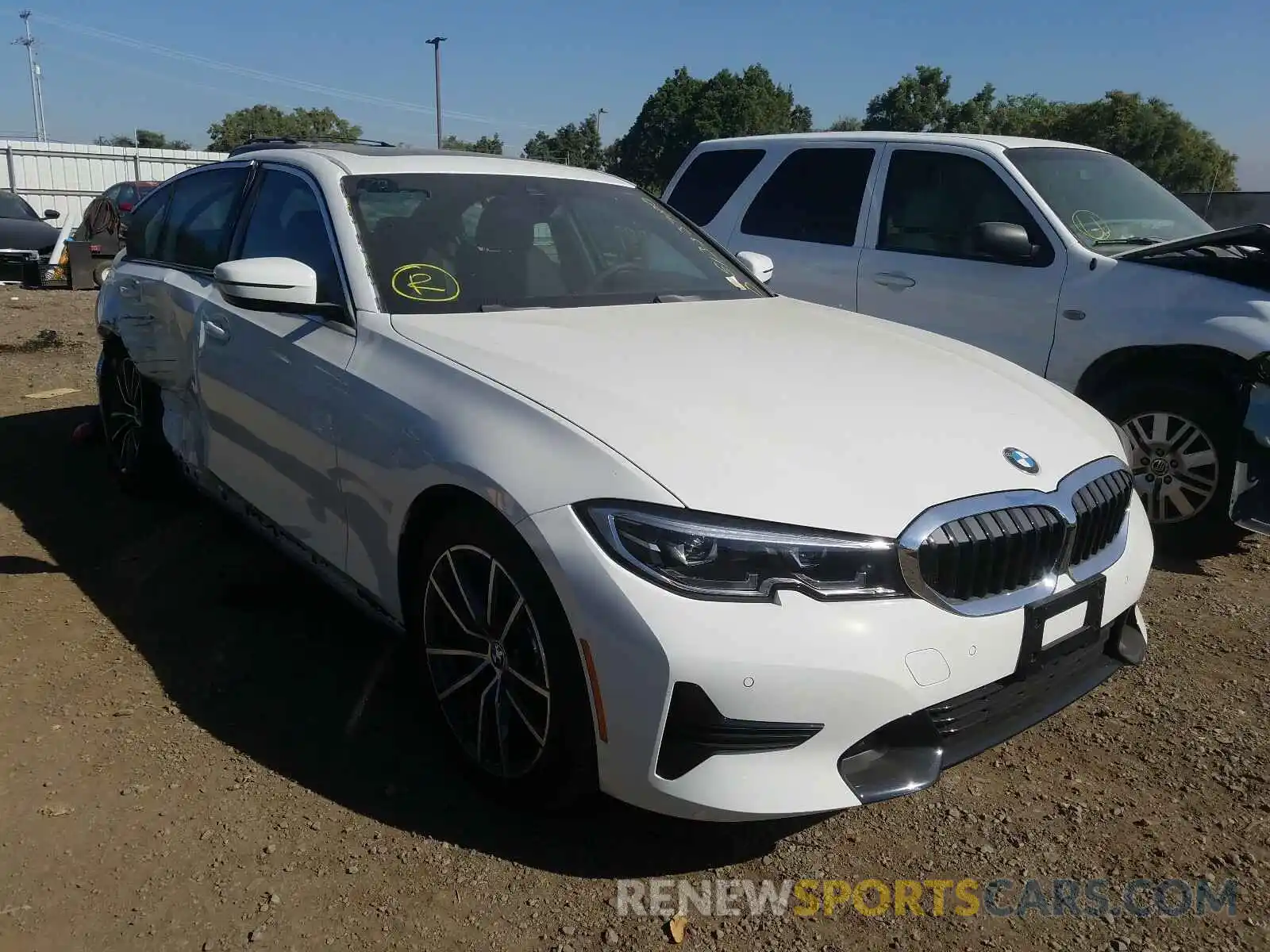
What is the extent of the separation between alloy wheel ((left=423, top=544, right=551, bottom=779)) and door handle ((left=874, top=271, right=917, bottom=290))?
3.79 metres

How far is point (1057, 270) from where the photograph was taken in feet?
16.7

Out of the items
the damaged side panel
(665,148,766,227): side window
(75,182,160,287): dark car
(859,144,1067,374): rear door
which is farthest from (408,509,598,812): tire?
(75,182,160,287): dark car

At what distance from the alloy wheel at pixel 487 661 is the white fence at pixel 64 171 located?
2620cm

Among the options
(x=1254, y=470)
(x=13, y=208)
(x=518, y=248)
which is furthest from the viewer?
(x=13, y=208)

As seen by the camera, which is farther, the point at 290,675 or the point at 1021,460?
the point at 290,675

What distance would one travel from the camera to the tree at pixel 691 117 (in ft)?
238

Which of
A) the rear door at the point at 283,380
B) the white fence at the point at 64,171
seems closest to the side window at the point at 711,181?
the rear door at the point at 283,380

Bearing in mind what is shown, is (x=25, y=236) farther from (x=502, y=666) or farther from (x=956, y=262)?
(x=502, y=666)

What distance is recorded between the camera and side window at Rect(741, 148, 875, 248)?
605 cm

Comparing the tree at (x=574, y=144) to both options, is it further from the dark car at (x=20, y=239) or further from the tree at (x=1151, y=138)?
the dark car at (x=20, y=239)

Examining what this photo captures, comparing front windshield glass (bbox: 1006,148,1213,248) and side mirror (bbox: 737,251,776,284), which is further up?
front windshield glass (bbox: 1006,148,1213,248)

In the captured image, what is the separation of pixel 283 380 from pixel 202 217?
1.61 meters

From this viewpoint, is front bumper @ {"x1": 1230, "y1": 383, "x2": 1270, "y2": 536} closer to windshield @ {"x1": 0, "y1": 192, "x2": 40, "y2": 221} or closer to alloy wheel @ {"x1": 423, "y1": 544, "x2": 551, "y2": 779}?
alloy wheel @ {"x1": 423, "y1": 544, "x2": 551, "y2": 779}

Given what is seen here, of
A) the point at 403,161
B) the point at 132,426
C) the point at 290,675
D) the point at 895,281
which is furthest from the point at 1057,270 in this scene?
the point at 132,426
